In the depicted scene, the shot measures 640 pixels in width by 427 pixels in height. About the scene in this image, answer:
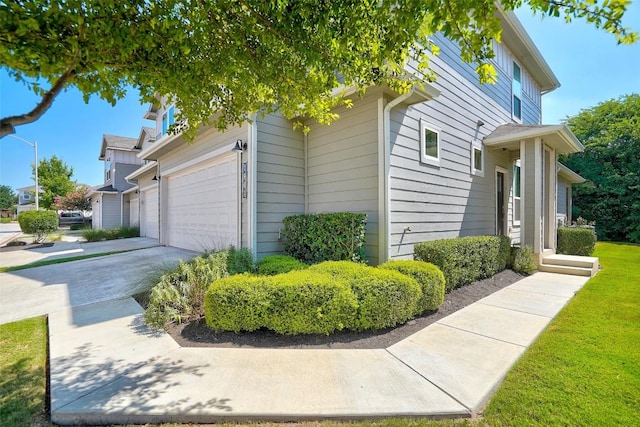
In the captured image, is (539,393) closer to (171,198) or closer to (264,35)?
(264,35)

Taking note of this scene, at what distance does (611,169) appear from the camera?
685 inches

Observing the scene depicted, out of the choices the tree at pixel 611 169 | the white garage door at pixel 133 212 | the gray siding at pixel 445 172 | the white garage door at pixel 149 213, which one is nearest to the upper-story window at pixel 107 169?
the white garage door at pixel 133 212

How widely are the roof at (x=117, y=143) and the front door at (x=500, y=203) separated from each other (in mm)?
23945

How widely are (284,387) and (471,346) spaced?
229 cm

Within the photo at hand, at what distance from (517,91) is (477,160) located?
4.80 m

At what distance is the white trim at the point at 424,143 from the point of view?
6690mm

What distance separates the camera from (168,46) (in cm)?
292

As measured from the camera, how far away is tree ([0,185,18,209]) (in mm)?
60697

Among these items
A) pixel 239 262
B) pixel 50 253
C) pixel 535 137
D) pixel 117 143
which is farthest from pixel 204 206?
pixel 117 143

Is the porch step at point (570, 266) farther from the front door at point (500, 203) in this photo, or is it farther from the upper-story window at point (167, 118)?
the upper-story window at point (167, 118)

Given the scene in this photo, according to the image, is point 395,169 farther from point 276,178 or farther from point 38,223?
point 38,223

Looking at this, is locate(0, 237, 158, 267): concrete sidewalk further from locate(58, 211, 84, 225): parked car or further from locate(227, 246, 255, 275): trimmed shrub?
locate(58, 211, 84, 225): parked car

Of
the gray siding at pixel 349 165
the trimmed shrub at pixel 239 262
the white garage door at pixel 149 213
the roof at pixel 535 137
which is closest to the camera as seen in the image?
the trimmed shrub at pixel 239 262

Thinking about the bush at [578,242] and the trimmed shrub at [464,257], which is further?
the bush at [578,242]
